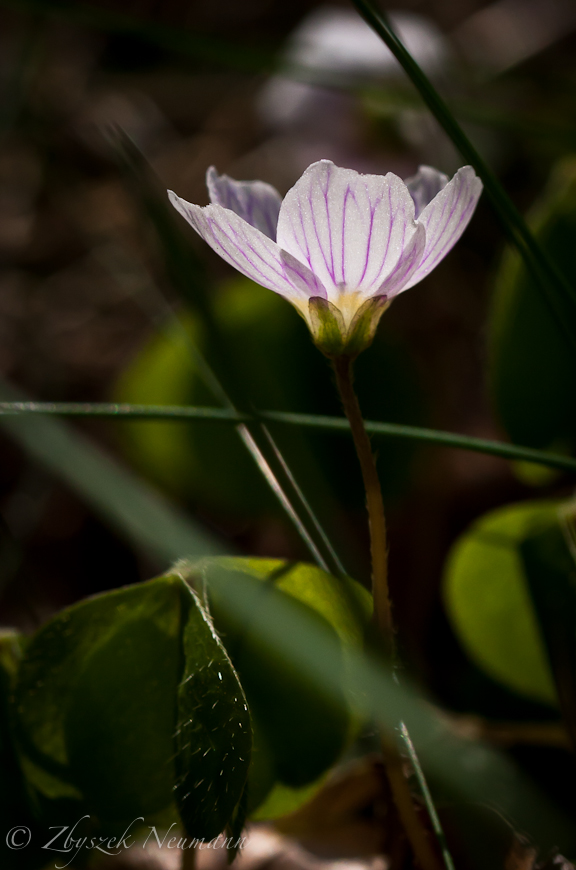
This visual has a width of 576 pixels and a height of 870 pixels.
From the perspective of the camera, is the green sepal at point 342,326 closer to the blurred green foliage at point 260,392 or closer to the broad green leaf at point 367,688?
the broad green leaf at point 367,688

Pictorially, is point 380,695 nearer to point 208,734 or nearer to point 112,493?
point 208,734

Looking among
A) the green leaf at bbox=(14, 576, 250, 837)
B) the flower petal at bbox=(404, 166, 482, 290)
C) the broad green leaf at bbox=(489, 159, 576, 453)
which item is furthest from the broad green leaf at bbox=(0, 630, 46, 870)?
the broad green leaf at bbox=(489, 159, 576, 453)

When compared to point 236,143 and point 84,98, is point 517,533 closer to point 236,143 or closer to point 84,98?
point 236,143

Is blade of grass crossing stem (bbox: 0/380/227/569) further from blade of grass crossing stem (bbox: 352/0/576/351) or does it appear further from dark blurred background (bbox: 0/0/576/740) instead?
blade of grass crossing stem (bbox: 352/0/576/351)

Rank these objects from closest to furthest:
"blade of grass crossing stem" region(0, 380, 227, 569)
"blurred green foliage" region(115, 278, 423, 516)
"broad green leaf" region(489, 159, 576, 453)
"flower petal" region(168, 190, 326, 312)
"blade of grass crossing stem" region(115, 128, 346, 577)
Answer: "flower petal" region(168, 190, 326, 312), "blade of grass crossing stem" region(115, 128, 346, 577), "blade of grass crossing stem" region(0, 380, 227, 569), "broad green leaf" region(489, 159, 576, 453), "blurred green foliage" region(115, 278, 423, 516)

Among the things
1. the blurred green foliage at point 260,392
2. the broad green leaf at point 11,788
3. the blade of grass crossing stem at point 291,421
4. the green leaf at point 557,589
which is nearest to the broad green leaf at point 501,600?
the green leaf at point 557,589

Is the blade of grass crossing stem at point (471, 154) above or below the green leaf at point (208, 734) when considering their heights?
above

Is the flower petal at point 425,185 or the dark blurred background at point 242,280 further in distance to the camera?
the dark blurred background at point 242,280
